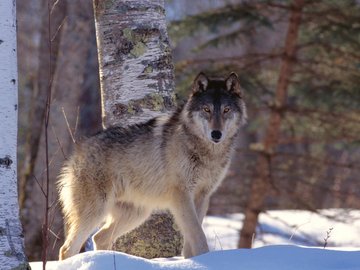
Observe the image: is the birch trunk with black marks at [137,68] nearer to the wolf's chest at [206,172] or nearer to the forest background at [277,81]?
the wolf's chest at [206,172]

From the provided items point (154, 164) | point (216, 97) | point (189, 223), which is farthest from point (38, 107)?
point (189, 223)

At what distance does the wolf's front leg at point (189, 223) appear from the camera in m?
6.01

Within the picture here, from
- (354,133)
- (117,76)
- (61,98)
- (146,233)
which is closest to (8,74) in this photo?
(117,76)

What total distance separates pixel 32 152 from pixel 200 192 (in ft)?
28.9

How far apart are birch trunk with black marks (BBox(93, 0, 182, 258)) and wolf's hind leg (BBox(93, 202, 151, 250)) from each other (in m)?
0.29

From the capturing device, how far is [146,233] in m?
7.12

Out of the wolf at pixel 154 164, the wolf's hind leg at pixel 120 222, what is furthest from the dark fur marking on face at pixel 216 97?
the wolf's hind leg at pixel 120 222

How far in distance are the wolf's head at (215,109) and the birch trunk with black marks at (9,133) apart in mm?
2189

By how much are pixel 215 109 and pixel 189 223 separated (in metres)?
1.07

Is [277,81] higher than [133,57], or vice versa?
[133,57]

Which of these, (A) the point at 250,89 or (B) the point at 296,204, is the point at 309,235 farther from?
(A) the point at 250,89

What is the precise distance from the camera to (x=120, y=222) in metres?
6.87

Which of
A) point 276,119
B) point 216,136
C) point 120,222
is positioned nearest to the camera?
point 216,136

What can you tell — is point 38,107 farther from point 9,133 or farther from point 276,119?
point 9,133
